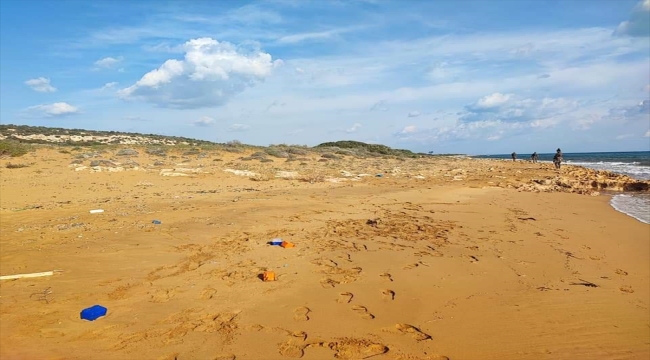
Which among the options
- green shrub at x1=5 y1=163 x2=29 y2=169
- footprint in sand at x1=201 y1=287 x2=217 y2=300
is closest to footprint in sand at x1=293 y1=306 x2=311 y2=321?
footprint in sand at x1=201 y1=287 x2=217 y2=300

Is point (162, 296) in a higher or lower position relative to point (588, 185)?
lower

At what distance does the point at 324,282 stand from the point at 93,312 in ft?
8.52

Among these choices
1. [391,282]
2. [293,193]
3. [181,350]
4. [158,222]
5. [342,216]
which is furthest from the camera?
[293,193]

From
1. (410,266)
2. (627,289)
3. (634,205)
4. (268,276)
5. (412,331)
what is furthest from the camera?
(634,205)

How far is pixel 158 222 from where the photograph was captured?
8336 mm

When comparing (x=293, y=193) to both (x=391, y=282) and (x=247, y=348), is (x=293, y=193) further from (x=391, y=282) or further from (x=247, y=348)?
(x=247, y=348)

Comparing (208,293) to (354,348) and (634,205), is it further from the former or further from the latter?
(634,205)

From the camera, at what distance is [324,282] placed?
510 cm

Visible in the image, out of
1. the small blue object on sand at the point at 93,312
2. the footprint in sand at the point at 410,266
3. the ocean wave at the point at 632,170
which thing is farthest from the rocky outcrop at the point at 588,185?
the small blue object on sand at the point at 93,312

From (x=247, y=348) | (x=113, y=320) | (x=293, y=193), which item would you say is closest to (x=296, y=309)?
(x=247, y=348)

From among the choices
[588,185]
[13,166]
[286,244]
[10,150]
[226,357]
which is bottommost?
[226,357]

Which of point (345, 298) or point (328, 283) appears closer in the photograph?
point (345, 298)

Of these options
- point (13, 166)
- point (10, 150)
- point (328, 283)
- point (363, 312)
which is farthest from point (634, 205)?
point (10, 150)

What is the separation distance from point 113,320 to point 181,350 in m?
1.11
